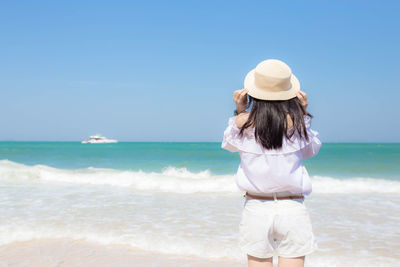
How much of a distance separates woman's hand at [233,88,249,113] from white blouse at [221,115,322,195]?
146 millimetres

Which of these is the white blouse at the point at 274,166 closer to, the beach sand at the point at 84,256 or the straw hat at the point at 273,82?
the straw hat at the point at 273,82

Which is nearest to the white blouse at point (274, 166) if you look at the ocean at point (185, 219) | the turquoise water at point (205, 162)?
the ocean at point (185, 219)

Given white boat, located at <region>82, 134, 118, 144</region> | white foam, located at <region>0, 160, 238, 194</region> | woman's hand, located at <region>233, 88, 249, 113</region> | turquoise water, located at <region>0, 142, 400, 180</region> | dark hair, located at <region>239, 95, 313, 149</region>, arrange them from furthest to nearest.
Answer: white boat, located at <region>82, 134, 118, 144</region>, turquoise water, located at <region>0, 142, 400, 180</region>, white foam, located at <region>0, 160, 238, 194</region>, woman's hand, located at <region>233, 88, 249, 113</region>, dark hair, located at <region>239, 95, 313, 149</region>

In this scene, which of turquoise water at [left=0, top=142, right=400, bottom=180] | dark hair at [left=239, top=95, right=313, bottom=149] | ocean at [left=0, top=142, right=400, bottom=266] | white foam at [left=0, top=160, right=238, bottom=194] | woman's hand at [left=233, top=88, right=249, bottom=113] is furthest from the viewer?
turquoise water at [left=0, top=142, right=400, bottom=180]

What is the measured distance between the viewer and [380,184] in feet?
40.6

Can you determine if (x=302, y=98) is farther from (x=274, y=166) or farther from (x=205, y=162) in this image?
(x=205, y=162)


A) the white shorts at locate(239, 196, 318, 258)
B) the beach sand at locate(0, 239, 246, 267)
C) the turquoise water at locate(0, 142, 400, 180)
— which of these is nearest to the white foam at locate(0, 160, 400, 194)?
the turquoise water at locate(0, 142, 400, 180)

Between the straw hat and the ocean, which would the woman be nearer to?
the straw hat

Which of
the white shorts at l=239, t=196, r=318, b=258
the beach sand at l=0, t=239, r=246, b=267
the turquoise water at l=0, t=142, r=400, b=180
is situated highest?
the white shorts at l=239, t=196, r=318, b=258

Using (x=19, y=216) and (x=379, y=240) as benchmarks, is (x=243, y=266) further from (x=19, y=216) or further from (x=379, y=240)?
(x=19, y=216)

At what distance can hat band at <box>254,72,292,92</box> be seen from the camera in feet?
6.37

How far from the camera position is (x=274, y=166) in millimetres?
1923

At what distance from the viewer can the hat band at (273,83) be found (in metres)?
1.94

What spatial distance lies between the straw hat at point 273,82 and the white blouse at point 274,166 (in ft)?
0.60
